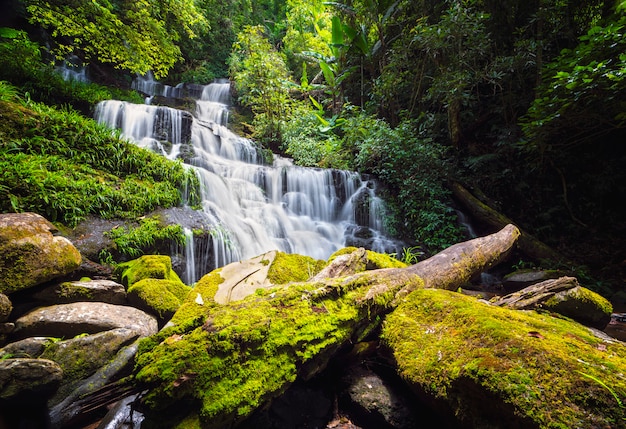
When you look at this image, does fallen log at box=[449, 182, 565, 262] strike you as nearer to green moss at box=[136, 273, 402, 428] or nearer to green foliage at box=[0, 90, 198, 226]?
green moss at box=[136, 273, 402, 428]

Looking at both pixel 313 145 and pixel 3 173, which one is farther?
pixel 313 145

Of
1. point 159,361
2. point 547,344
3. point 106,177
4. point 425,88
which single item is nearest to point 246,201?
point 106,177

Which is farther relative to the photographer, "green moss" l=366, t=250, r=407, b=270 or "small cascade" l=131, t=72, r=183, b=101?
"small cascade" l=131, t=72, r=183, b=101

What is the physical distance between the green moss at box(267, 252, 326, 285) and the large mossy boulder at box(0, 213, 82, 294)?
254 cm

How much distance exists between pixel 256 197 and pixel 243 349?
654 centimetres

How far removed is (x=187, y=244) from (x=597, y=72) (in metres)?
7.99

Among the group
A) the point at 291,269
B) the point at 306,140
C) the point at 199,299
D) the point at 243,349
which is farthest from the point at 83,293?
the point at 306,140

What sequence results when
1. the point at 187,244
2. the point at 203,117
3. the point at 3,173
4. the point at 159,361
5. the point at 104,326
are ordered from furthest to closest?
the point at 203,117 < the point at 187,244 < the point at 3,173 < the point at 104,326 < the point at 159,361

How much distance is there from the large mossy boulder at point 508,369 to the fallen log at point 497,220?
236 inches

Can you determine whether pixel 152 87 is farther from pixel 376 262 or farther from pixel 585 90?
pixel 585 90

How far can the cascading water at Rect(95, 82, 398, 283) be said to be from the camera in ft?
20.7

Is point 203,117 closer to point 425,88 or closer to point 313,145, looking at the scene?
point 313,145

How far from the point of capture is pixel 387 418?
1.77 meters

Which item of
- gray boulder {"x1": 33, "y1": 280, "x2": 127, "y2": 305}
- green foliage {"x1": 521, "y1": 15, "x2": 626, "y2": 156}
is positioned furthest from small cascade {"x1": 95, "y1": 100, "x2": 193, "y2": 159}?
green foliage {"x1": 521, "y1": 15, "x2": 626, "y2": 156}
